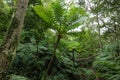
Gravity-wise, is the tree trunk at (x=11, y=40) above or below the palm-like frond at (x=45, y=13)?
below

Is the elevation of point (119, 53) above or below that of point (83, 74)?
above

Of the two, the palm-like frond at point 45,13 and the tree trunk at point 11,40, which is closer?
the tree trunk at point 11,40

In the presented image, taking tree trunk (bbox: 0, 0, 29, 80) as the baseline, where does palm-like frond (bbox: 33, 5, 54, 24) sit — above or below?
above

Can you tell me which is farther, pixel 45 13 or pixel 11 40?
pixel 45 13

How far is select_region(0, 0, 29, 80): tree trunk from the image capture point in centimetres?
318

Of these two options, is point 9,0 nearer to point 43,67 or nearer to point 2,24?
point 2,24

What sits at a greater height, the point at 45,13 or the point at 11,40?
the point at 45,13

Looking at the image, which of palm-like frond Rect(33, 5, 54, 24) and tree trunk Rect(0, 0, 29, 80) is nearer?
tree trunk Rect(0, 0, 29, 80)

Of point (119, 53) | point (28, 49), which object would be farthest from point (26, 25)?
point (119, 53)

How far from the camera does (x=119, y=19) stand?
7684mm

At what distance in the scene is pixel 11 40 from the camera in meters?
3.27

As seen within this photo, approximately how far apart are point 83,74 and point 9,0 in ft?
21.2

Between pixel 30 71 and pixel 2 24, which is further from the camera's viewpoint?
pixel 2 24

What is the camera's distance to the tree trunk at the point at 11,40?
3180 millimetres
